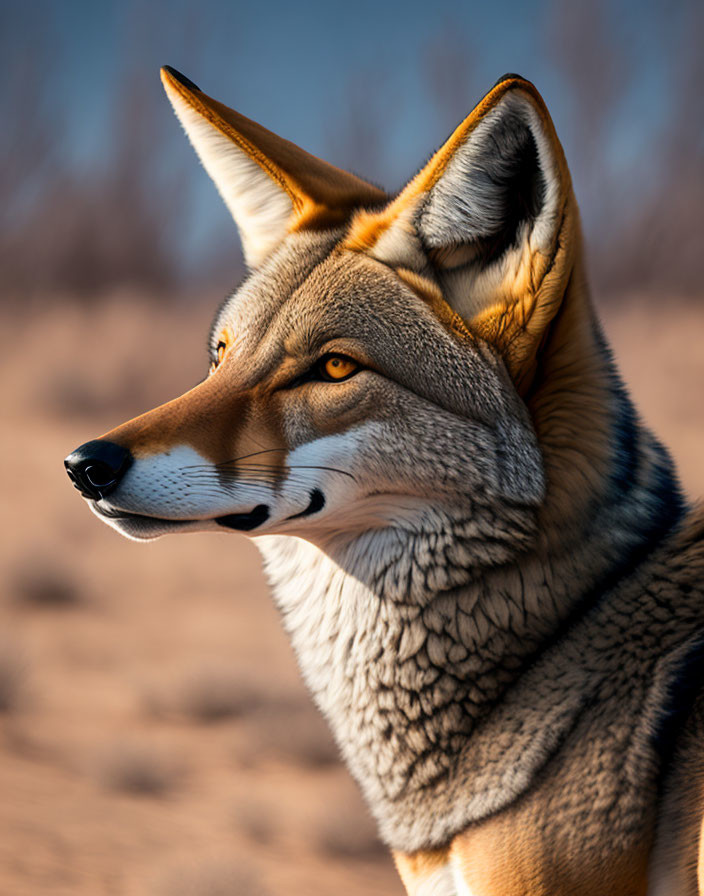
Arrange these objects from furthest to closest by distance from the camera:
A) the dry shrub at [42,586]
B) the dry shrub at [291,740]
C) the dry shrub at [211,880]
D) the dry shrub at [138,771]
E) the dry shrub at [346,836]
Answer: the dry shrub at [42,586] → the dry shrub at [291,740] → the dry shrub at [138,771] → the dry shrub at [346,836] → the dry shrub at [211,880]

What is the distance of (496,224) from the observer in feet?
7.02

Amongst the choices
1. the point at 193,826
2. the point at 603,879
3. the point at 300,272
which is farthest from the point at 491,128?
the point at 193,826

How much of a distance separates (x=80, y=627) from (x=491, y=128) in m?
5.74

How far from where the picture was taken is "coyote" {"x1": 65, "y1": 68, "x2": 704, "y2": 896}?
1911mm

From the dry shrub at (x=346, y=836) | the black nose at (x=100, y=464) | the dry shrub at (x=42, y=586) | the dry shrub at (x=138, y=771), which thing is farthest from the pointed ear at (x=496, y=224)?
the dry shrub at (x=42, y=586)

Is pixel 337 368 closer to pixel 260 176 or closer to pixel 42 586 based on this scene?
pixel 260 176

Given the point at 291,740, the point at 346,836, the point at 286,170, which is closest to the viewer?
the point at 286,170

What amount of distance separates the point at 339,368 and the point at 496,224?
0.56 metres

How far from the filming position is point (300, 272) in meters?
2.29

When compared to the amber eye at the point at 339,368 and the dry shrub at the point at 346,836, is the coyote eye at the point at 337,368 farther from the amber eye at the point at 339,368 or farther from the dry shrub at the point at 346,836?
the dry shrub at the point at 346,836

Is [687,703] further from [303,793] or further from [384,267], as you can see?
[303,793]

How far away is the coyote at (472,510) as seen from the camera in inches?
75.2

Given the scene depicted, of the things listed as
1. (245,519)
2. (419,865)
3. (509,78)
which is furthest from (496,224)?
(419,865)

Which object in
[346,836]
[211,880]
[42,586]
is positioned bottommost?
[346,836]
